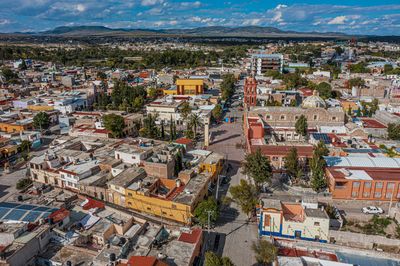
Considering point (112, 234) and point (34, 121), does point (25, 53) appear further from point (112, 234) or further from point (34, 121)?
point (112, 234)

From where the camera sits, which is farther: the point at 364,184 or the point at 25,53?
Result: the point at 25,53

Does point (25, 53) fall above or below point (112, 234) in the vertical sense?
above

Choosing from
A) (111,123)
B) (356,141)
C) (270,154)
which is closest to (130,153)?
(111,123)

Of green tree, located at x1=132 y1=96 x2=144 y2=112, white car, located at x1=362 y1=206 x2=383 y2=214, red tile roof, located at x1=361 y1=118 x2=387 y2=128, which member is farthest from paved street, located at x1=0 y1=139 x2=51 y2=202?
red tile roof, located at x1=361 y1=118 x2=387 y2=128

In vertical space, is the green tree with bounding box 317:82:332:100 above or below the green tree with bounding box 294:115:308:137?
above

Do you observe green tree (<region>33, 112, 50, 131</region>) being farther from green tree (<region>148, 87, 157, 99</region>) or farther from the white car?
the white car

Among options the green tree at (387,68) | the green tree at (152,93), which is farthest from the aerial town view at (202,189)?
the green tree at (387,68)
